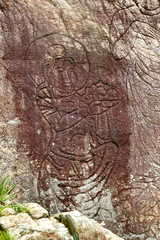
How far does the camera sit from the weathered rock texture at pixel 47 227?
2.64 meters

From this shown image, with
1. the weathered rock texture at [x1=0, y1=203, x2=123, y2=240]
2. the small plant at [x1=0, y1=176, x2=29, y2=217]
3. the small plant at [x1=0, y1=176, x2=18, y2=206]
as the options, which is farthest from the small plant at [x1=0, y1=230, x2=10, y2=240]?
the small plant at [x1=0, y1=176, x2=18, y2=206]

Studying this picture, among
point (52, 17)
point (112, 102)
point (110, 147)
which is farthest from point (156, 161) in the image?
point (52, 17)

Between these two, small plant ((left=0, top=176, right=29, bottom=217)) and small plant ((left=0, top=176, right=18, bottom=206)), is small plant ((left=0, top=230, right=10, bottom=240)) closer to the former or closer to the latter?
small plant ((left=0, top=176, right=29, bottom=217))

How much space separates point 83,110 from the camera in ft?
13.1

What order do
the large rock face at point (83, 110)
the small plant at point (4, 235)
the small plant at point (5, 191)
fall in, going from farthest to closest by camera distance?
the large rock face at point (83, 110), the small plant at point (5, 191), the small plant at point (4, 235)

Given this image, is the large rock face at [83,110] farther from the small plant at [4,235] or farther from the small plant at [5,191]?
the small plant at [4,235]

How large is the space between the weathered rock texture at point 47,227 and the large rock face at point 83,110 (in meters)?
0.62

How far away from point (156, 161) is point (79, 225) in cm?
165

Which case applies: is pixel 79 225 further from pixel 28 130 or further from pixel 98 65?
pixel 98 65

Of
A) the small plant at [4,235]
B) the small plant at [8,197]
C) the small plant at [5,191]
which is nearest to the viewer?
the small plant at [4,235]

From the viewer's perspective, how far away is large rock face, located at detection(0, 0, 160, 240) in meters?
3.68

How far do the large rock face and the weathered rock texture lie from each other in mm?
619

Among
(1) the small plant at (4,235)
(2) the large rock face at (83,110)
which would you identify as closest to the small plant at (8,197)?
(2) the large rock face at (83,110)

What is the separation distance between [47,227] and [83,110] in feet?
5.52
